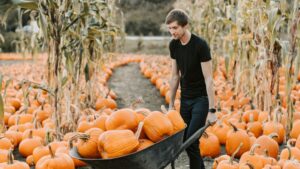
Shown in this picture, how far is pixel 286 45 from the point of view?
4.98 metres

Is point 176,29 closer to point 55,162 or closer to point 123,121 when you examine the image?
point 123,121

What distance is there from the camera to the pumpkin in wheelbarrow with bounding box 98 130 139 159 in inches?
102

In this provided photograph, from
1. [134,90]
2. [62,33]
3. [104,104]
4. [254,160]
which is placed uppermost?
[62,33]

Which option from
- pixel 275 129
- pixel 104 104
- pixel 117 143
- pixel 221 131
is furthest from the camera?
pixel 104 104

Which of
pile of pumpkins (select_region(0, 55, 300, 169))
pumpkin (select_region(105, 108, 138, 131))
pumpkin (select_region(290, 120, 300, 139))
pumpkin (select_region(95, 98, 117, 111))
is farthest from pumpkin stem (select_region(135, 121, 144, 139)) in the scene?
pumpkin (select_region(95, 98, 117, 111))

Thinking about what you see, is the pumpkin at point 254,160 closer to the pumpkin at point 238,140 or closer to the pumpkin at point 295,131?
the pumpkin at point 238,140

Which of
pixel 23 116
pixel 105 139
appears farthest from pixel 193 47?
pixel 23 116

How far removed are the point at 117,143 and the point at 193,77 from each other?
1.38 metres

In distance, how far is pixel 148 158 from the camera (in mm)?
2684

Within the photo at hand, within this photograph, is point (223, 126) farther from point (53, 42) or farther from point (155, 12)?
point (155, 12)

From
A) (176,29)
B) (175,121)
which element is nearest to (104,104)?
(176,29)

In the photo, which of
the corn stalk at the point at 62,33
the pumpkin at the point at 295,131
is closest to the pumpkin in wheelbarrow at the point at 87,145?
the corn stalk at the point at 62,33

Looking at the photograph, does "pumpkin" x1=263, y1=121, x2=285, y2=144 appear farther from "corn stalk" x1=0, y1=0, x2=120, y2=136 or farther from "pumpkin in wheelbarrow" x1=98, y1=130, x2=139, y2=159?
"pumpkin in wheelbarrow" x1=98, y1=130, x2=139, y2=159

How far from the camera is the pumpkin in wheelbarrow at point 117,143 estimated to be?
259 cm
